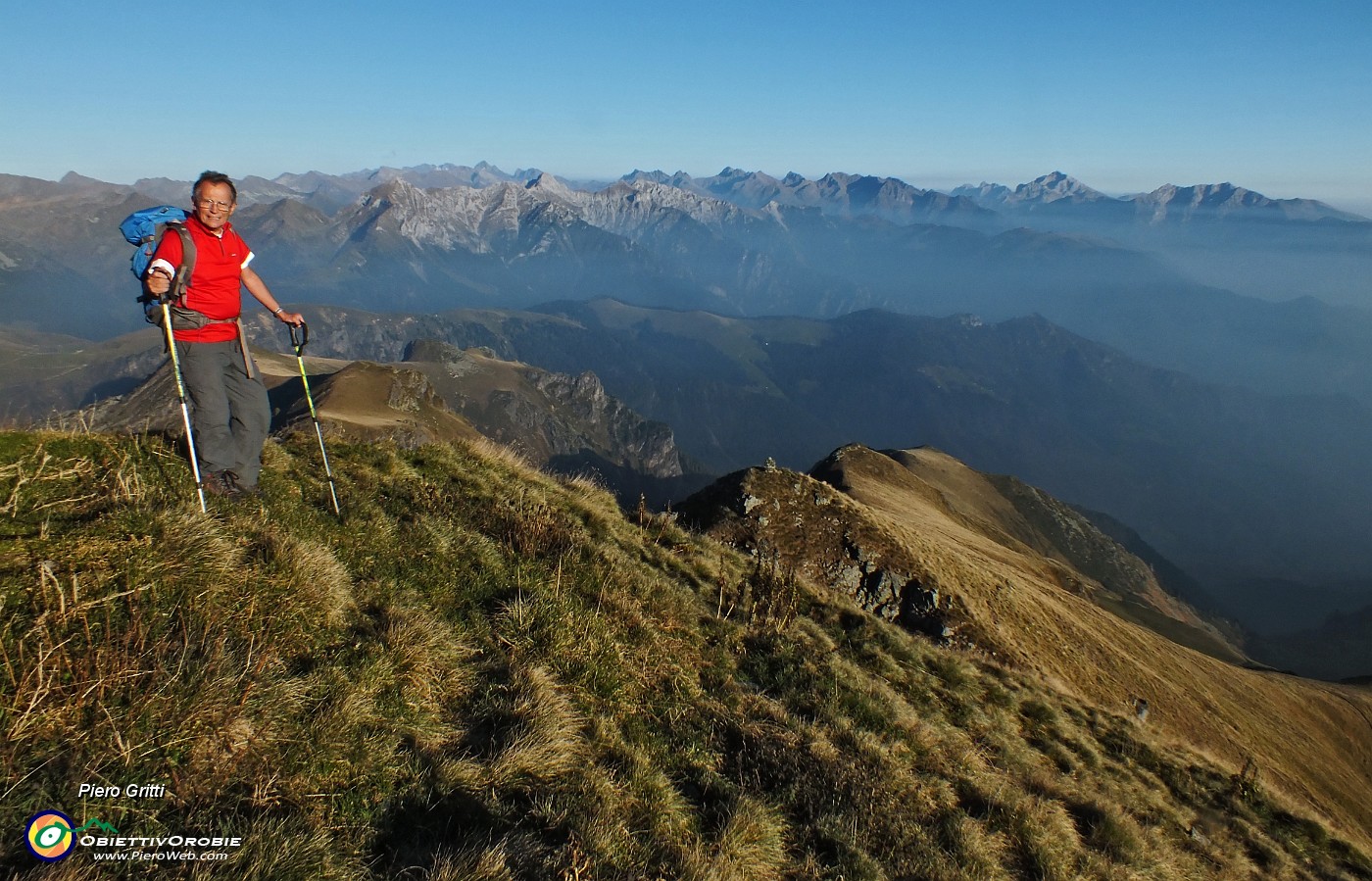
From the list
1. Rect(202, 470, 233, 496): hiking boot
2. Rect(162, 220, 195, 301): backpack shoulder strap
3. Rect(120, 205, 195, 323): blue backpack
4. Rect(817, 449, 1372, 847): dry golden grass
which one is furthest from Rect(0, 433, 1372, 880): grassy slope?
Rect(817, 449, 1372, 847): dry golden grass

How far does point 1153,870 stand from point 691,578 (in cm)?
738

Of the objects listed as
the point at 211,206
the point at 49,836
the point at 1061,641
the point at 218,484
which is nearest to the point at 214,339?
the point at 211,206

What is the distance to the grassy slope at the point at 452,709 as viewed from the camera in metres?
3.67

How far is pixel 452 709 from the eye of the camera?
5.41m

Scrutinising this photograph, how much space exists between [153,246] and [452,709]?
6284 mm

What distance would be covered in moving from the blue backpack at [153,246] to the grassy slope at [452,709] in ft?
5.69

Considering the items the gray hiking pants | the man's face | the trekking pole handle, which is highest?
the man's face

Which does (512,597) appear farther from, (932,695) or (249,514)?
(932,695)

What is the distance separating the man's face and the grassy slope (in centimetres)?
276

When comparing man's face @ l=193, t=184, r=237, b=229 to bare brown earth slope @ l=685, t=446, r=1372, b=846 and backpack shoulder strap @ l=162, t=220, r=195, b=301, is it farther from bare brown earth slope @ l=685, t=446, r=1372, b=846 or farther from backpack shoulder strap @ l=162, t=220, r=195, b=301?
bare brown earth slope @ l=685, t=446, r=1372, b=846

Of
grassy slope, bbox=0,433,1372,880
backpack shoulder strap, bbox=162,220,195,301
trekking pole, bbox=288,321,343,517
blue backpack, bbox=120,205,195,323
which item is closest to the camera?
grassy slope, bbox=0,433,1372,880

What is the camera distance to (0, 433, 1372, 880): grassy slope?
367cm

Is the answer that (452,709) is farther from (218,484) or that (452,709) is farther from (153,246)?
(153,246)

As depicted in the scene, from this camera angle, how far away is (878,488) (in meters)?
56.4
